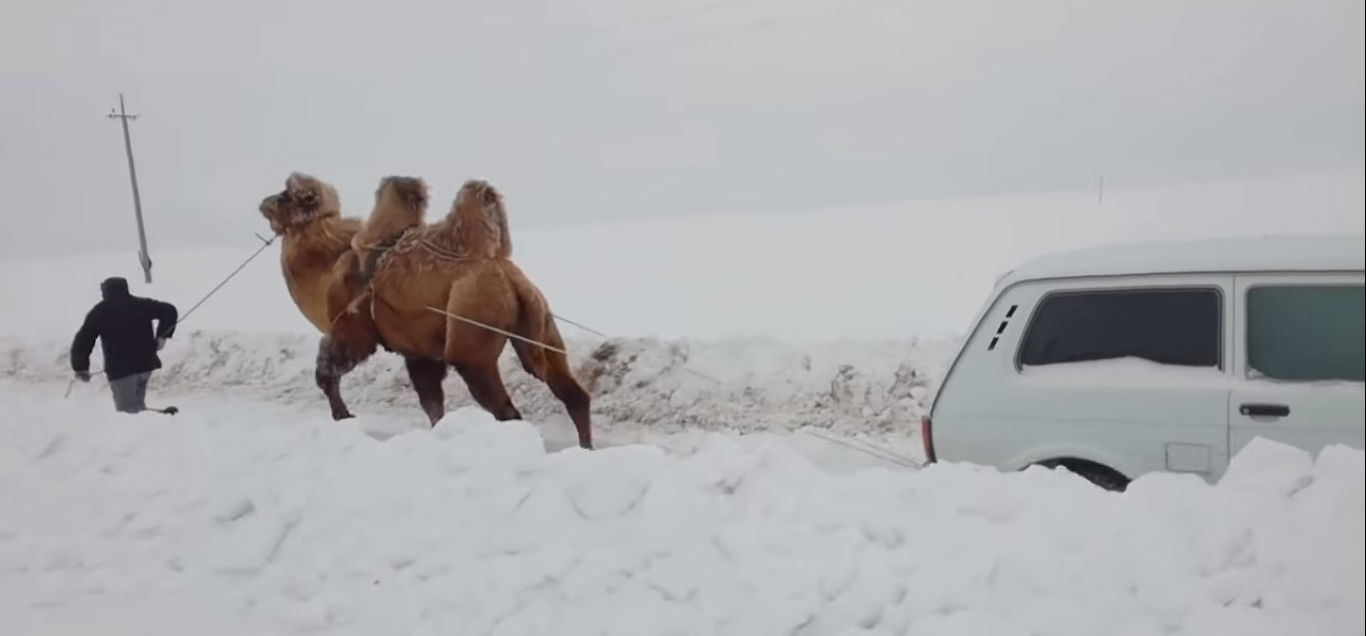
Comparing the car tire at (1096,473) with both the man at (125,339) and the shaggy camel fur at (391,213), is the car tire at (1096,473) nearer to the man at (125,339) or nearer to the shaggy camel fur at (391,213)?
the shaggy camel fur at (391,213)

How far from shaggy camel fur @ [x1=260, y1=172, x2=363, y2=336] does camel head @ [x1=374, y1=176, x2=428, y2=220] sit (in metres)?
0.16

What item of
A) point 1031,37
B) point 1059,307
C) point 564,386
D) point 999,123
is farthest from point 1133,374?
point 564,386

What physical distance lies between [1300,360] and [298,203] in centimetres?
259

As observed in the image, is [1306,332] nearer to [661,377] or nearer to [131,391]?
[661,377]

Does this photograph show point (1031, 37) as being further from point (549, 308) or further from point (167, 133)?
point (167, 133)

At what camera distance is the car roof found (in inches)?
67.8

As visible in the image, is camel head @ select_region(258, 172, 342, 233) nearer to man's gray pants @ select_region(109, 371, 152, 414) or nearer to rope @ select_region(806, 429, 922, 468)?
man's gray pants @ select_region(109, 371, 152, 414)

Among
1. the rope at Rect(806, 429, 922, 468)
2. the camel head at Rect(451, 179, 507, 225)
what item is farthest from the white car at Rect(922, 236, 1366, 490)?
the camel head at Rect(451, 179, 507, 225)

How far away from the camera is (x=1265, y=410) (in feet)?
5.87

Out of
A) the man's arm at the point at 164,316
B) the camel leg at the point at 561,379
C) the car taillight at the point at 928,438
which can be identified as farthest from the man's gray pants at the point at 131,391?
the car taillight at the point at 928,438

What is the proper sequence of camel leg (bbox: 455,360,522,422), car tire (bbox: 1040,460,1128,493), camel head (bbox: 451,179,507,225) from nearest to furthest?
car tire (bbox: 1040,460,1128,493)
camel head (bbox: 451,179,507,225)
camel leg (bbox: 455,360,522,422)

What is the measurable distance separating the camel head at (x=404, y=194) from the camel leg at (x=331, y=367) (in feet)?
1.53

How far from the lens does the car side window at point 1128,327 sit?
184cm

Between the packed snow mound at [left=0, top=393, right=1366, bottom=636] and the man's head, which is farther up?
the man's head
